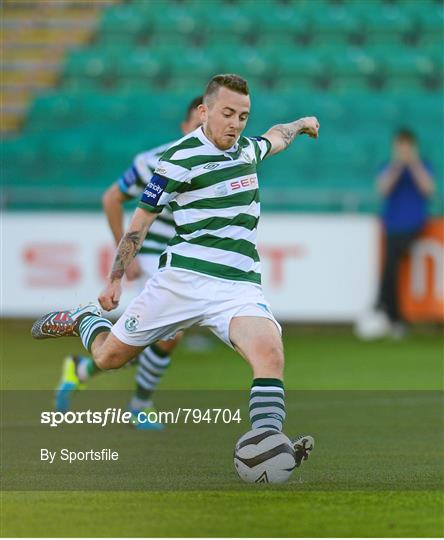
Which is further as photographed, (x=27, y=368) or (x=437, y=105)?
(x=437, y=105)

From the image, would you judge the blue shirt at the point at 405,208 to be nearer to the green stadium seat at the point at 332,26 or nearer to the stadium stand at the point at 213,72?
the stadium stand at the point at 213,72

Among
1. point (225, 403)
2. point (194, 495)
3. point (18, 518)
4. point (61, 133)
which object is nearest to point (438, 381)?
point (225, 403)

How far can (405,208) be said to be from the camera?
616 inches

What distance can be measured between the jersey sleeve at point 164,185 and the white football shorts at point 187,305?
0.37m

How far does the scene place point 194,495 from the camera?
5738 mm

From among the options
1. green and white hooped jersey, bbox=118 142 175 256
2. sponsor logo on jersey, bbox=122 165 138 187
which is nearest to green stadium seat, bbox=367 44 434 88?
green and white hooped jersey, bbox=118 142 175 256

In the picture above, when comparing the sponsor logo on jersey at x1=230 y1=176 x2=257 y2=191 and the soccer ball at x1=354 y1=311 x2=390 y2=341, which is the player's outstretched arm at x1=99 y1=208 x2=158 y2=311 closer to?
the sponsor logo on jersey at x1=230 y1=176 x2=257 y2=191

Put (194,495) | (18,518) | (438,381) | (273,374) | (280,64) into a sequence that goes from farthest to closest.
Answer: (280,64)
(438,381)
(273,374)
(194,495)
(18,518)

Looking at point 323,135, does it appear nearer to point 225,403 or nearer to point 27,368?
point 27,368

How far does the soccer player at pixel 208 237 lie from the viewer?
6.47 meters

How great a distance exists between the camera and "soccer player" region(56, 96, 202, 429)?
8.52 meters

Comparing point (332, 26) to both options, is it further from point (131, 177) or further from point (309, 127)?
point (309, 127)

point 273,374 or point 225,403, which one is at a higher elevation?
point 273,374

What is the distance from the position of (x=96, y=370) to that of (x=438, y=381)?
3.82 meters
